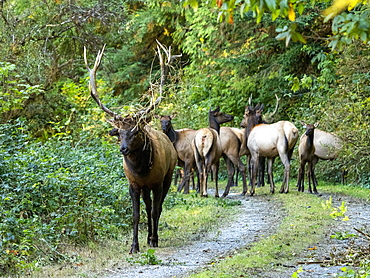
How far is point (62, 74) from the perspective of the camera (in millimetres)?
23547

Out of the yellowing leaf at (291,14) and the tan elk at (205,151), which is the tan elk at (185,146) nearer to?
the tan elk at (205,151)

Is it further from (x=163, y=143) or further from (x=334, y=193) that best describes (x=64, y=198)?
(x=334, y=193)

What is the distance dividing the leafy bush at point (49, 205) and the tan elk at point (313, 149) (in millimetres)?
7591

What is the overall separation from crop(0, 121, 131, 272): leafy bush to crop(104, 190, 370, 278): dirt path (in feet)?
4.47

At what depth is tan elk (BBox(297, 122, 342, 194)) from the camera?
18152mm

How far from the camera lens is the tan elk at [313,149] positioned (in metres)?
18.2

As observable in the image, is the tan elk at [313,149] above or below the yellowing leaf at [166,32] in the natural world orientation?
below

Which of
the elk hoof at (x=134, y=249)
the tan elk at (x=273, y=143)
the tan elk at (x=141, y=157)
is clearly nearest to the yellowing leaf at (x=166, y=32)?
the tan elk at (x=273, y=143)

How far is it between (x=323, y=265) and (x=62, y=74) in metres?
17.5

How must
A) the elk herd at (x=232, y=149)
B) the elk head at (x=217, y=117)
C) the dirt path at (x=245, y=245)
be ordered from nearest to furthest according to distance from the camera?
the dirt path at (x=245, y=245), the elk herd at (x=232, y=149), the elk head at (x=217, y=117)

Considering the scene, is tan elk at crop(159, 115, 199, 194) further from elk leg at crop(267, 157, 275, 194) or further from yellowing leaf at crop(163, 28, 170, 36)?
yellowing leaf at crop(163, 28, 170, 36)

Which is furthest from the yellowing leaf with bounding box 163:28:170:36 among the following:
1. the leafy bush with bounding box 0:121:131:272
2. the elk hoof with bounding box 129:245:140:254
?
the elk hoof with bounding box 129:245:140:254

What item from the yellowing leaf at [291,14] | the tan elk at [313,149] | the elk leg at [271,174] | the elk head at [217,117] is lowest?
the elk leg at [271,174]

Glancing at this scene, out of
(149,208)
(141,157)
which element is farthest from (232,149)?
(141,157)
